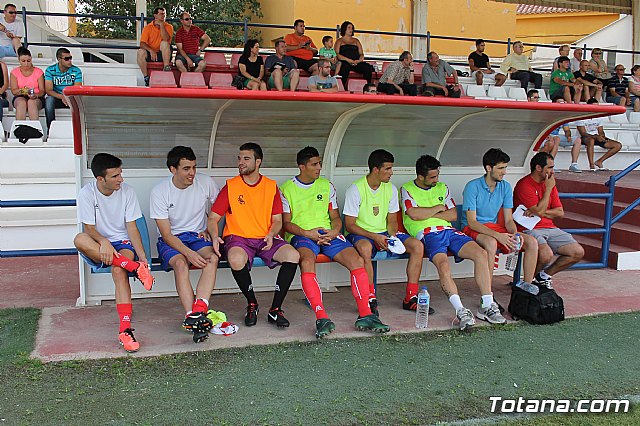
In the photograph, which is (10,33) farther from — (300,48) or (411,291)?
(411,291)

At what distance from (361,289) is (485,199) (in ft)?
5.50

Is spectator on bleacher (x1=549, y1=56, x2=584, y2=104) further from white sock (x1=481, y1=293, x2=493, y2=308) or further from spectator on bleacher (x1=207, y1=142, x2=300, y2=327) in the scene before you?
spectator on bleacher (x1=207, y1=142, x2=300, y2=327)

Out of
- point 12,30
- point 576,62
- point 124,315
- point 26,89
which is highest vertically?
point 12,30

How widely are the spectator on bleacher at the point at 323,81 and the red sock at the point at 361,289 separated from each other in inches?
256

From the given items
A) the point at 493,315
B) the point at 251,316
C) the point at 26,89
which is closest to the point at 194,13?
the point at 26,89

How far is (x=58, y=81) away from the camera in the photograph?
10.3m

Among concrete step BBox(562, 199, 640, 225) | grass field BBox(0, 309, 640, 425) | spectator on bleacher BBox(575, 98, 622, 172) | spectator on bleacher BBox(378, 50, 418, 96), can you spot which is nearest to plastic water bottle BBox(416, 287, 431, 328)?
grass field BBox(0, 309, 640, 425)

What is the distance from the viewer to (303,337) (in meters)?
4.97

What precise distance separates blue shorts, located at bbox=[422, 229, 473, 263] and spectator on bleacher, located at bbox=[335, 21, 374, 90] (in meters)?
7.29

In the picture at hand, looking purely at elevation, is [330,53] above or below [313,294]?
above

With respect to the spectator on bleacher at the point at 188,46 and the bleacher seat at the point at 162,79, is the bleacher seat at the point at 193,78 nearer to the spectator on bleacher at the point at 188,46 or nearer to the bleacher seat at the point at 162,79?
the bleacher seat at the point at 162,79

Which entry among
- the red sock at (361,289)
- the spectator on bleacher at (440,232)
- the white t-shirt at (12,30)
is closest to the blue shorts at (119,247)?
the red sock at (361,289)

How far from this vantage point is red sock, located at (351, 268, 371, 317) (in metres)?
5.18

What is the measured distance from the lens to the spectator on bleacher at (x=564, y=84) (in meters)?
13.6
